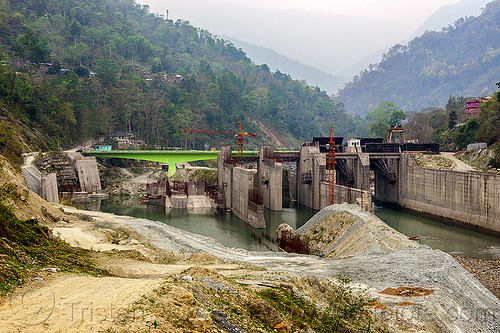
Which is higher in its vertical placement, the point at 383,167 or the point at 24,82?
the point at 24,82

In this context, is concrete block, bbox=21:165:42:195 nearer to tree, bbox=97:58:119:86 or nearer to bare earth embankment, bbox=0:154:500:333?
bare earth embankment, bbox=0:154:500:333

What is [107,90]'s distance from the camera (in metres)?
113

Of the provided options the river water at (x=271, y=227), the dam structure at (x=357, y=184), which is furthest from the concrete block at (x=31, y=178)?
the dam structure at (x=357, y=184)

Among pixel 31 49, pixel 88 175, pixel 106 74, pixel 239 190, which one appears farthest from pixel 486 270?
pixel 106 74

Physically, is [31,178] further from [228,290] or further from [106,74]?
[106,74]

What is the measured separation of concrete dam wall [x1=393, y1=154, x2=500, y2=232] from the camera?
50375mm

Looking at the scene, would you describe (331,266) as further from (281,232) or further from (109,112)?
(109,112)

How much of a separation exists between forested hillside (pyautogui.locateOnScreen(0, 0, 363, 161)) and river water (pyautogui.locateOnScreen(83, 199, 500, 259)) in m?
22.3

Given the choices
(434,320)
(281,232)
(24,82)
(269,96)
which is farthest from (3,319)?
(269,96)

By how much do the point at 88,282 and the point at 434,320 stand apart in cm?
1407

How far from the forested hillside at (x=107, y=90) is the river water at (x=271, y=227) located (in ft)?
73.1

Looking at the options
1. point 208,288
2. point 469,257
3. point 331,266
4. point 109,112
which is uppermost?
point 109,112

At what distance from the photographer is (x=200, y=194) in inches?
2913

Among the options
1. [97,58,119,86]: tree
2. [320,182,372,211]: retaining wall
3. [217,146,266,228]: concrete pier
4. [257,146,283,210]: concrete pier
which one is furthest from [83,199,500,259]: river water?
[97,58,119,86]: tree
